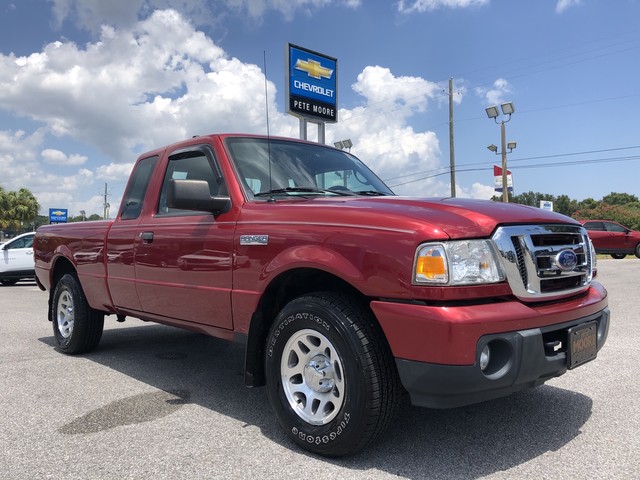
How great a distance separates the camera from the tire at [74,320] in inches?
211

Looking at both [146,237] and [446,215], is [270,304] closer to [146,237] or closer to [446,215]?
[446,215]

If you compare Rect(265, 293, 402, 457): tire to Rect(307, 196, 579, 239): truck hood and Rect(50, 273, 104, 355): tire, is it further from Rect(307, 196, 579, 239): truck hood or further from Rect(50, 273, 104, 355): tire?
Rect(50, 273, 104, 355): tire

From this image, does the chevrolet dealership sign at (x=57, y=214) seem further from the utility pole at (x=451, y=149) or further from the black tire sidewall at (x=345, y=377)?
the black tire sidewall at (x=345, y=377)

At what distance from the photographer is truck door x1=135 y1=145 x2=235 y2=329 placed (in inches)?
141

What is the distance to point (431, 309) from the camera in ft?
8.22

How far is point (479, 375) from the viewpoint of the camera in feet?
8.20

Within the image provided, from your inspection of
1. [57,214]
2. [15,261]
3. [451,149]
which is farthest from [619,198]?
[15,261]

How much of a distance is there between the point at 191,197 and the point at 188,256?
621 mm

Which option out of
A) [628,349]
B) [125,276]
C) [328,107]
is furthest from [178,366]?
[328,107]

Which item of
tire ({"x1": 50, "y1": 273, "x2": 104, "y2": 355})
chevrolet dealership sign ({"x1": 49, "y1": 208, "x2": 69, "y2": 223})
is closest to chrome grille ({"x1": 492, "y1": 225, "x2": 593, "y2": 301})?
tire ({"x1": 50, "y1": 273, "x2": 104, "y2": 355})

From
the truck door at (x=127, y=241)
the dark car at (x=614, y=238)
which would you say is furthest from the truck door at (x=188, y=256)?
the dark car at (x=614, y=238)

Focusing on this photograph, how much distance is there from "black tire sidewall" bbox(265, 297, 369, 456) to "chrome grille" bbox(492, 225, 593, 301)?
868 millimetres

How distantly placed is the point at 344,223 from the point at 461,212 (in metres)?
0.62

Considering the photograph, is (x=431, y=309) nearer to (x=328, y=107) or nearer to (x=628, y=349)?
(x=628, y=349)
